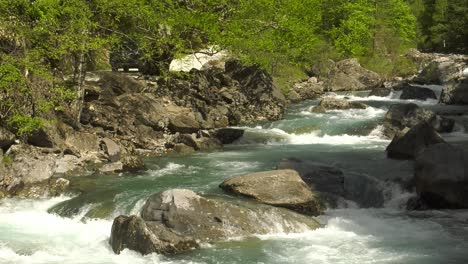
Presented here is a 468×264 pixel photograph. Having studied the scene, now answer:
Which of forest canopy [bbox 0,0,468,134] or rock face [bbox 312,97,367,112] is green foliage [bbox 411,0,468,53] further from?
rock face [bbox 312,97,367,112]

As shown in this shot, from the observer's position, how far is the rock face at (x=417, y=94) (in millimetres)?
36353

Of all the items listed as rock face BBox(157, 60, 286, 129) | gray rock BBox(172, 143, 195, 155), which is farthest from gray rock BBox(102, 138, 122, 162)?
rock face BBox(157, 60, 286, 129)

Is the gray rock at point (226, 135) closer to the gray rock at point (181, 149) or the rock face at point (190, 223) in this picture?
the gray rock at point (181, 149)

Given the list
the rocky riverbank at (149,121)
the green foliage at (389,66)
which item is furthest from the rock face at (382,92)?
the green foliage at (389,66)

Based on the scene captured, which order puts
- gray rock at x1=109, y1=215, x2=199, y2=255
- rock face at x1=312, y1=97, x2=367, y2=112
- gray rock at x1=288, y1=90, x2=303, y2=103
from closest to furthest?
gray rock at x1=109, y1=215, x2=199, y2=255 → rock face at x1=312, y1=97, x2=367, y2=112 → gray rock at x1=288, y1=90, x2=303, y2=103

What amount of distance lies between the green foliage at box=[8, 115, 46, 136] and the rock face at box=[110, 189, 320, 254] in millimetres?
7073

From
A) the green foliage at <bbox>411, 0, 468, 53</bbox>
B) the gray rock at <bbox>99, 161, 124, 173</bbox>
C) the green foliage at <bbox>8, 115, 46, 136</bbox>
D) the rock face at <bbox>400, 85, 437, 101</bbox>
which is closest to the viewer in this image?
the green foliage at <bbox>8, 115, 46, 136</bbox>

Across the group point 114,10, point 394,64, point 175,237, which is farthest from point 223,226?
point 394,64

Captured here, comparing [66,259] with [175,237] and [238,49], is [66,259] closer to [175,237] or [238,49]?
[175,237]

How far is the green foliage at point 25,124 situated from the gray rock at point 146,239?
24.9ft

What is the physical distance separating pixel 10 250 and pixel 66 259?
1479mm

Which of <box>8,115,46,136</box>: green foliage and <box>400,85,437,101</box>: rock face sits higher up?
<box>400,85,437,101</box>: rock face

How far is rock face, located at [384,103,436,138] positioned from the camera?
2577 cm

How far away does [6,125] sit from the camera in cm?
1906
